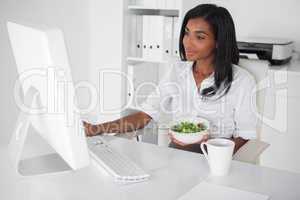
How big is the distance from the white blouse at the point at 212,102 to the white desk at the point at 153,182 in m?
0.49

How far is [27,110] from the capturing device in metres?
1.24

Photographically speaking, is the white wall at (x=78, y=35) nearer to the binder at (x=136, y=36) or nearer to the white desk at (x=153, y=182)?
the binder at (x=136, y=36)

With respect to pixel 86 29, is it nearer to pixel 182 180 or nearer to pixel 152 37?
pixel 152 37

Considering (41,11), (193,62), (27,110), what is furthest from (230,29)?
(41,11)

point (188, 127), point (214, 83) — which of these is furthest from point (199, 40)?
point (188, 127)

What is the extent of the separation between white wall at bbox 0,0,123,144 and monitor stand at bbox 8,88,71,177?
1326 mm

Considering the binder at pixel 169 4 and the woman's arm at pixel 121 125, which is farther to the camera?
the binder at pixel 169 4

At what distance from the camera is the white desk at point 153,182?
1.14 m

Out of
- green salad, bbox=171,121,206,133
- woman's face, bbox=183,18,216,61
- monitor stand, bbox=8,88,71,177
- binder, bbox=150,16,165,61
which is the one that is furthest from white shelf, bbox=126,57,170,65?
monitor stand, bbox=8,88,71,177

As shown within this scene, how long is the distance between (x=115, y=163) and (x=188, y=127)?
44 centimetres

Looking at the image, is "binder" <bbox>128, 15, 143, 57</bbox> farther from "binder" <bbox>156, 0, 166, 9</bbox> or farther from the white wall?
"binder" <bbox>156, 0, 166, 9</bbox>

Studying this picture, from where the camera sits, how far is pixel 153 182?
1.22m

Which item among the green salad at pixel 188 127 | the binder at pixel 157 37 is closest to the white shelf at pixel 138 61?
the binder at pixel 157 37

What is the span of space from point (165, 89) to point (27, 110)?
925 millimetres
